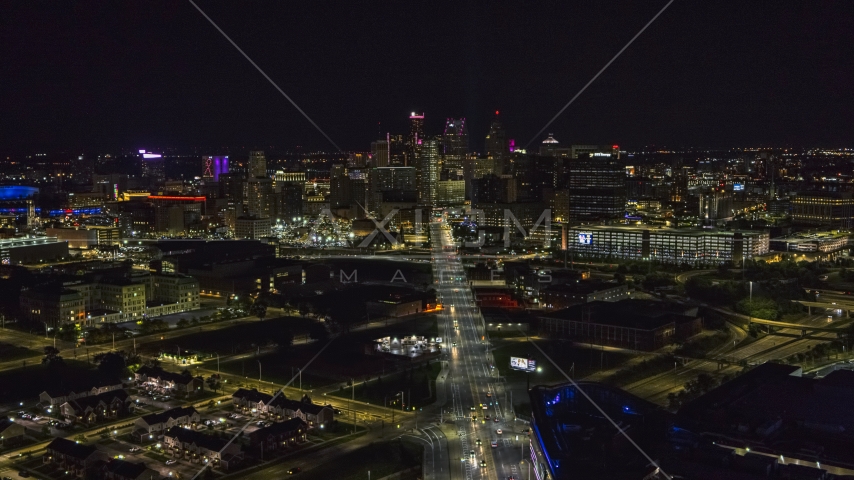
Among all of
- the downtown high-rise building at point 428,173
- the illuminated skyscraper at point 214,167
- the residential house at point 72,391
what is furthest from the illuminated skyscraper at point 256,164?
the residential house at point 72,391

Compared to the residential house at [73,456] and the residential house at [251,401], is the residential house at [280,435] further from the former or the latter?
the residential house at [73,456]

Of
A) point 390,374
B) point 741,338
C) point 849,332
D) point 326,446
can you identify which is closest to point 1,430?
point 326,446

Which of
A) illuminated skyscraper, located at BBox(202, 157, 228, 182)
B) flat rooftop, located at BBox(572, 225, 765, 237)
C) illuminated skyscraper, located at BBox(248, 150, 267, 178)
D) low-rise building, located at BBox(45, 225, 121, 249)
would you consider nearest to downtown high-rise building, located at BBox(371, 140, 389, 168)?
illuminated skyscraper, located at BBox(248, 150, 267, 178)

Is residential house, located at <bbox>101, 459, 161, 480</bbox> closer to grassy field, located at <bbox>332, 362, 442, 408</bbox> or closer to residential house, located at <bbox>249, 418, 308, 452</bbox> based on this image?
residential house, located at <bbox>249, 418, 308, 452</bbox>

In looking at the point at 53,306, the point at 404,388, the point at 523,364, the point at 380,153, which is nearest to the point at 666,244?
the point at 523,364

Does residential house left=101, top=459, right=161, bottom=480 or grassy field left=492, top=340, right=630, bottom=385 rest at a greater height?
grassy field left=492, top=340, right=630, bottom=385

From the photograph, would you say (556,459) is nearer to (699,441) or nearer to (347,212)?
(699,441)
